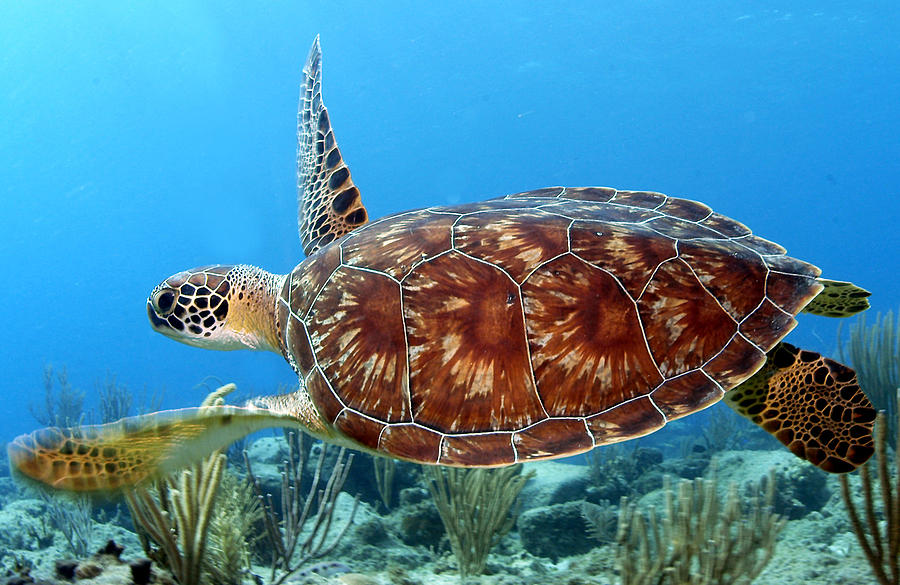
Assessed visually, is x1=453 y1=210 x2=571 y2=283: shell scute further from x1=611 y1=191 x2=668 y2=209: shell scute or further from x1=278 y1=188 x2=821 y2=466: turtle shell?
x1=611 y1=191 x2=668 y2=209: shell scute

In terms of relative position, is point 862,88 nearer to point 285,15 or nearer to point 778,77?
point 778,77

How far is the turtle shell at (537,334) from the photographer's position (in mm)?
2221

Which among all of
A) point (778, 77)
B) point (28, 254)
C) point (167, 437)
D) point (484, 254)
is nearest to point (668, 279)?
point (484, 254)

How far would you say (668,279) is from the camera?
2338mm

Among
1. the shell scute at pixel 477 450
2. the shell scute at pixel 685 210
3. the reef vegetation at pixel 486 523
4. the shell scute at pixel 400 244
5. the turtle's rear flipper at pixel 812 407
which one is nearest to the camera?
the reef vegetation at pixel 486 523

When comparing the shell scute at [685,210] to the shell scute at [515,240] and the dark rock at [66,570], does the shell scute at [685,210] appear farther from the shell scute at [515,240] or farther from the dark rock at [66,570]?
the dark rock at [66,570]

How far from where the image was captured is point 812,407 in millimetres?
2396

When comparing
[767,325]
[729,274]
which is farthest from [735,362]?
[729,274]

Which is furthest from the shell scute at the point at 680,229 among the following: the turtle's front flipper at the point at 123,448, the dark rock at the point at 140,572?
the dark rock at the point at 140,572

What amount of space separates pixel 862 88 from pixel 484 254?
→ 73576mm

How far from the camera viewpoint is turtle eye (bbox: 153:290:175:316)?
3.41 meters

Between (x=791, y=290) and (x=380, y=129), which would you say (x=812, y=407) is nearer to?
(x=791, y=290)

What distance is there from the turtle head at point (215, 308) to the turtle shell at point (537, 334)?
100 cm

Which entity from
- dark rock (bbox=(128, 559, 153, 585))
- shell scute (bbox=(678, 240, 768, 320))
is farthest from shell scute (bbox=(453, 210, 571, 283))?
dark rock (bbox=(128, 559, 153, 585))
